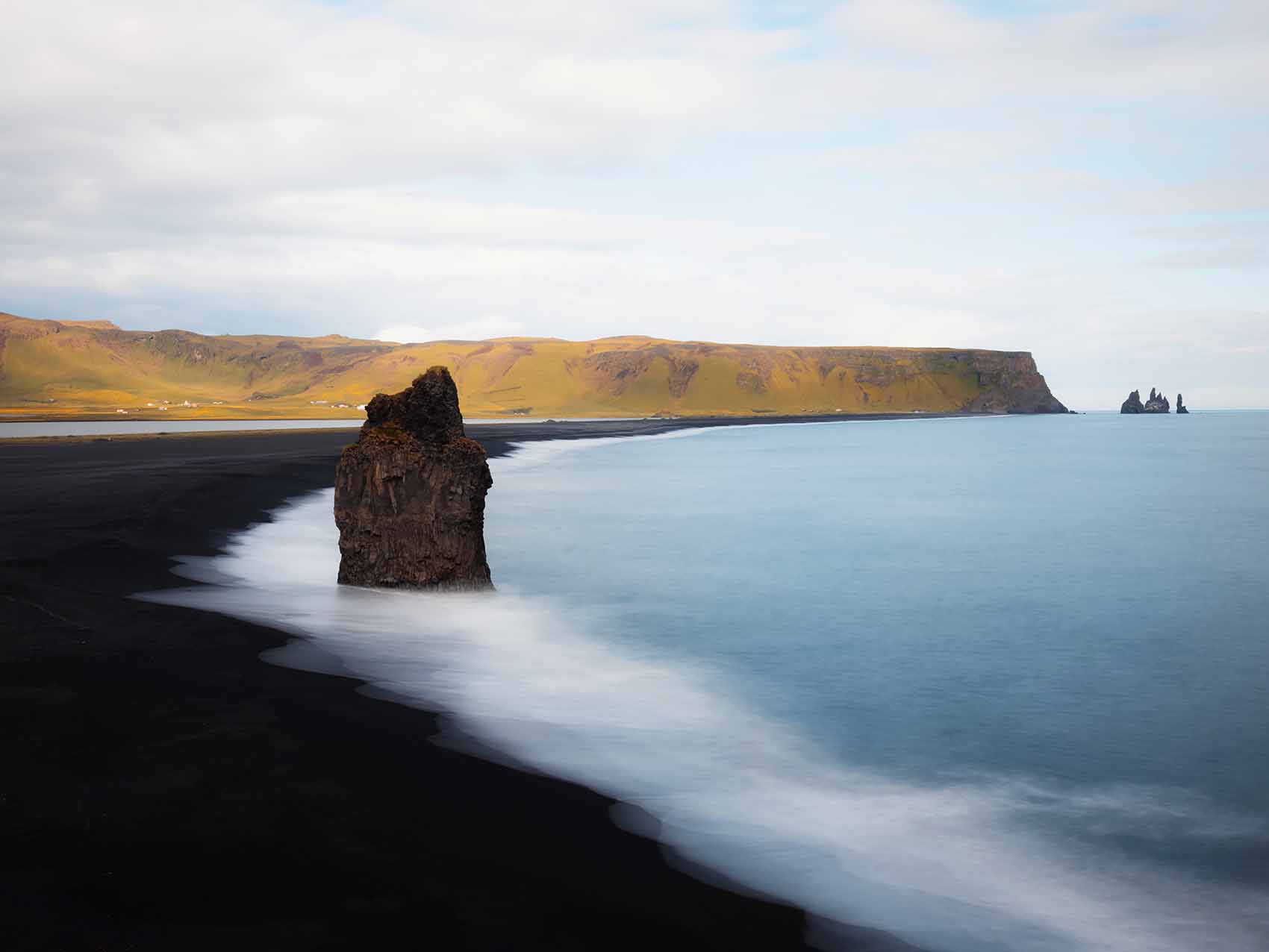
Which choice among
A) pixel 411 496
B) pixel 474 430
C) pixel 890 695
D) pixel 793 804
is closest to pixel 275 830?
pixel 793 804

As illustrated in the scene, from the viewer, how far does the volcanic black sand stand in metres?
4.79

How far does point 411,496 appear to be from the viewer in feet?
46.9

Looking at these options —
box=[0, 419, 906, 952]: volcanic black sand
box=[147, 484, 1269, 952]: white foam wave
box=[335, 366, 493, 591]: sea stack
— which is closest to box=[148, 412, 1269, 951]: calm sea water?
box=[147, 484, 1269, 952]: white foam wave

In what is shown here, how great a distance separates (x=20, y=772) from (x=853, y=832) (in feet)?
17.7

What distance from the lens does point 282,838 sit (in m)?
5.66

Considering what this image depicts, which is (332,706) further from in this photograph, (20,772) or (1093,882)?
(1093,882)

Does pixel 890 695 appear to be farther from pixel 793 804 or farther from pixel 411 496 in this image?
pixel 411 496

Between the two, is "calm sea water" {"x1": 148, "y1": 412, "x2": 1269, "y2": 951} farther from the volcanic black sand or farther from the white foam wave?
the volcanic black sand

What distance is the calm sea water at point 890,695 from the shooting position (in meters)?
6.28

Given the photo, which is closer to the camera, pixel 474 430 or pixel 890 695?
pixel 890 695

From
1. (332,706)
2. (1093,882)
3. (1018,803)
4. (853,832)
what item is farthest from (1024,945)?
(332,706)

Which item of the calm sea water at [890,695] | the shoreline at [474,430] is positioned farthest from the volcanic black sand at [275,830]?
the shoreline at [474,430]

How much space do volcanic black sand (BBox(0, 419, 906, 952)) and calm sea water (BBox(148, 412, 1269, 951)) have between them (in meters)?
0.72

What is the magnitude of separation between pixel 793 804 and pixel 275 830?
369 cm
